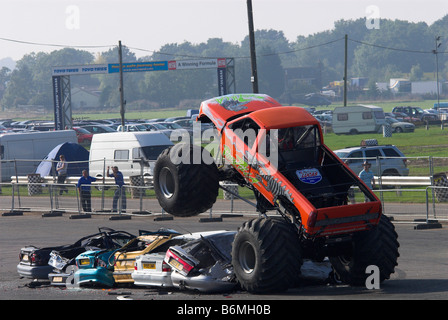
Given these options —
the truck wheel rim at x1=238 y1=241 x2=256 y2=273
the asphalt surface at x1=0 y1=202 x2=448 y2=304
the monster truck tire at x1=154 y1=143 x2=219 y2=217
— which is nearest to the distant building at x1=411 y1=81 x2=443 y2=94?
the asphalt surface at x1=0 y1=202 x2=448 y2=304

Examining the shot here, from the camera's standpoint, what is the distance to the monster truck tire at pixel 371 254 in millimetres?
11727

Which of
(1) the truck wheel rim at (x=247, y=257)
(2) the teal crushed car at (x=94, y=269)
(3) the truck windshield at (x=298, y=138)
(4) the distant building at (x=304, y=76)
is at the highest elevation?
(4) the distant building at (x=304, y=76)

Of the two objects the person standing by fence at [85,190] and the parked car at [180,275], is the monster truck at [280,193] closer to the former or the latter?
the parked car at [180,275]

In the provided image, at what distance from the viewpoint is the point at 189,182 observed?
1253 cm

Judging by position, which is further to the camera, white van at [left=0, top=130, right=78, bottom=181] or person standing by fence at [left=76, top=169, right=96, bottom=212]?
white van at [left=0, top=130, right=78, bottom=181]

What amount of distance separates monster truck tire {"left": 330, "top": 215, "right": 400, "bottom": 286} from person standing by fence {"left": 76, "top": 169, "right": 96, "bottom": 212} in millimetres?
15065

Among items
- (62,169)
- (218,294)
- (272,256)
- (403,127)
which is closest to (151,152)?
(62,169)

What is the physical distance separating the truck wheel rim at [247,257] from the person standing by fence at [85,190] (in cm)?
1470

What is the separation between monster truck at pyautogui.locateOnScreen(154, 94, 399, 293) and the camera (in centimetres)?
1109

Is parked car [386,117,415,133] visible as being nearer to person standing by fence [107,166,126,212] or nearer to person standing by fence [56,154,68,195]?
person standing by fence [56,154,68,195]

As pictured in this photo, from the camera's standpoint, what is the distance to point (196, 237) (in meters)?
12.3

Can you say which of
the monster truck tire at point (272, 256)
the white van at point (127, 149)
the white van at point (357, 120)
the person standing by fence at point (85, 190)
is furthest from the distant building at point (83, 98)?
the monster truck tire at point (272, 256)
